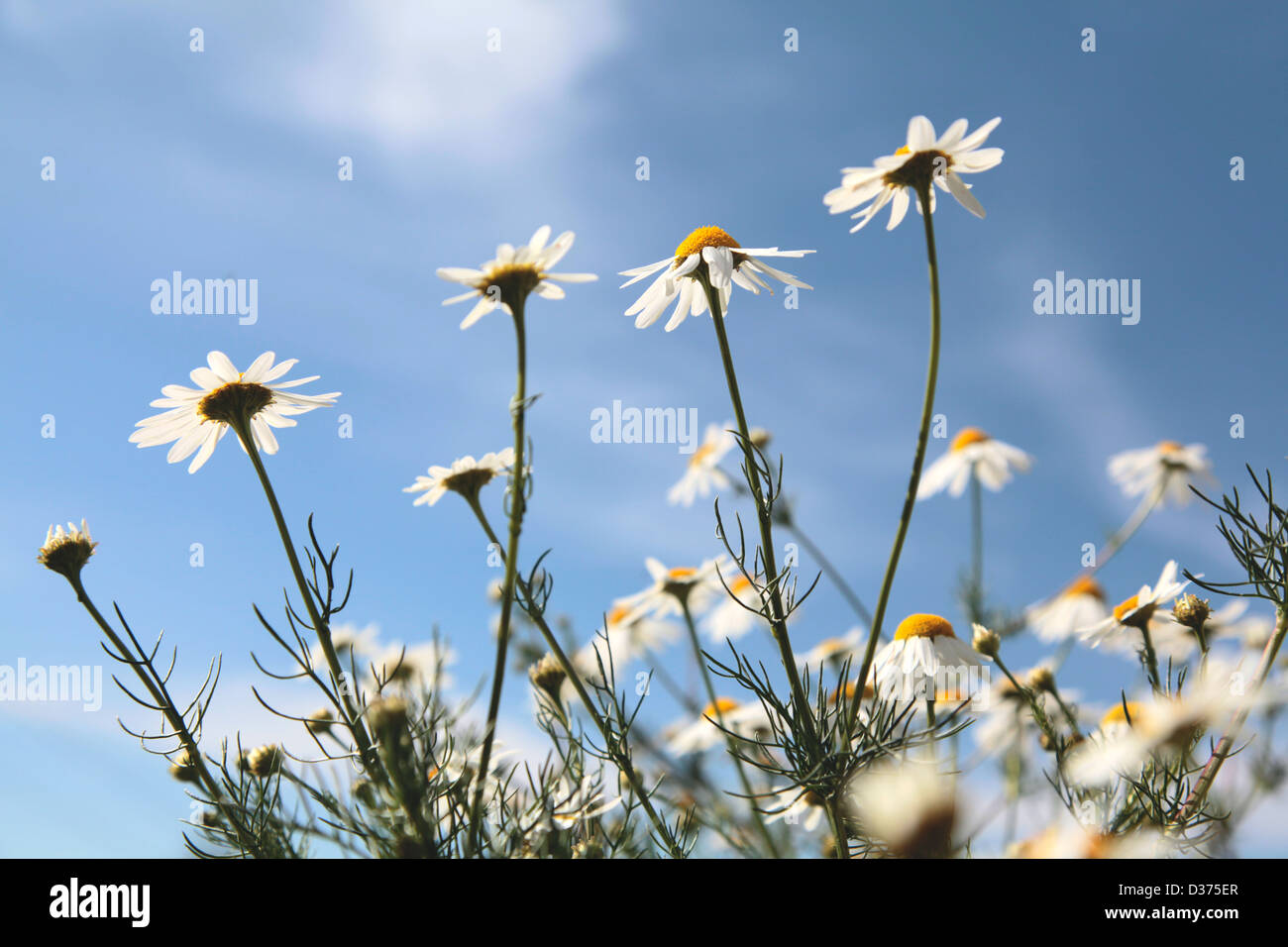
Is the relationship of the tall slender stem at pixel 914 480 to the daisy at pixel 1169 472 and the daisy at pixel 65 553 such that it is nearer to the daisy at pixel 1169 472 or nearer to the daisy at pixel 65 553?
the daisy at pixel 65 553

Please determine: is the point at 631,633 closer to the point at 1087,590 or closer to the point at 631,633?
the point at 631,633

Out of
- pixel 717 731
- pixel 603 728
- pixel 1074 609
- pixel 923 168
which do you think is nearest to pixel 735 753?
pixel 603 728

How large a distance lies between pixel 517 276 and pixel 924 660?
1033mm

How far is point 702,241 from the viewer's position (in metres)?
1.36

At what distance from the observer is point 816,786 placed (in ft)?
3.66

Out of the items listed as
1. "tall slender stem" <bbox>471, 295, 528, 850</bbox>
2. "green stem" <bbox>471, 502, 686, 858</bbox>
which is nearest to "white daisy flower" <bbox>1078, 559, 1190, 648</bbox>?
"green stem" <bbox>471, 502, 686, 858</bbox>

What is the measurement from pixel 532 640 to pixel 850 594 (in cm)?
108

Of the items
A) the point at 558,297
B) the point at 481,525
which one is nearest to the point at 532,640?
the point at 481,525

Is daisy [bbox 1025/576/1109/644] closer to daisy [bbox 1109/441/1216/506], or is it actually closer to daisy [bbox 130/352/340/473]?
daisy [bbox 1109/441/1216/506]

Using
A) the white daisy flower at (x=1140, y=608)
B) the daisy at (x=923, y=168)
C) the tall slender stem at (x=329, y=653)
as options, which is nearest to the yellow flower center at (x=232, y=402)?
the tall slender stem at (x=329, y=653)

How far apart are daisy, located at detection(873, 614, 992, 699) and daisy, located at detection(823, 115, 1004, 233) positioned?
0.80 meters

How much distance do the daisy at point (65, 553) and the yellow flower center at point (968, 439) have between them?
3.81 meters

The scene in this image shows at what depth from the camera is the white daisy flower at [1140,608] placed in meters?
1.66

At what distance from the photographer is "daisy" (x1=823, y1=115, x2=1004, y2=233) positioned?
1.20 metres
